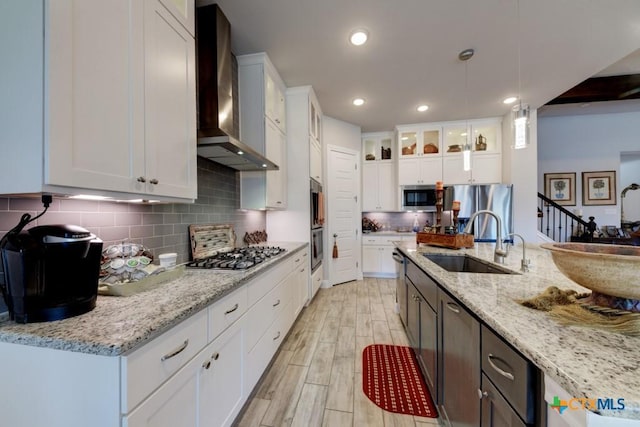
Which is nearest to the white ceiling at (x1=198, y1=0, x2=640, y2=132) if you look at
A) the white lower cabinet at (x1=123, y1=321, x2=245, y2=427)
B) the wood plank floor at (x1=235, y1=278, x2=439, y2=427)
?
the white lower cabinet at (x1=123, y1=321, x2=245, y2=427)

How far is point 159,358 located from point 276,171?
88.2 inches

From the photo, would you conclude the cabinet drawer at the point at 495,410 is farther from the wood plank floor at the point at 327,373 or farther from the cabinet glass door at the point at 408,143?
the cabinet glass door at the point at 408,143

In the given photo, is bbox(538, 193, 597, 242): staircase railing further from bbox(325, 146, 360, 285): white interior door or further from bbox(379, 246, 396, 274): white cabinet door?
bbox(325, 146, 360, 285): white interior door

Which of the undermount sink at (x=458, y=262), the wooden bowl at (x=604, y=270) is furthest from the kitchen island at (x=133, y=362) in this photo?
the undermount sink at (x=458, y=262)

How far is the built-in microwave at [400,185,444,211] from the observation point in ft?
15.0

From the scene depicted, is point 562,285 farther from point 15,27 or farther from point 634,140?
point 634,140

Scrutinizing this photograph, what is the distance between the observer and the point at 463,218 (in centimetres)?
432

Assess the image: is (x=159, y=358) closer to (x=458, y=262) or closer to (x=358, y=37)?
(x=458, y=262)

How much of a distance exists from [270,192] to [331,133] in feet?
6.75

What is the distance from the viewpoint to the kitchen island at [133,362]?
0.73 meters

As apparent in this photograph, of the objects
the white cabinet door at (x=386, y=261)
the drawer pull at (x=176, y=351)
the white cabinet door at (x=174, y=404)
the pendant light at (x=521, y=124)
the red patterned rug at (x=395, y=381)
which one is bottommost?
the red patterned rug at (x=395, y=381)

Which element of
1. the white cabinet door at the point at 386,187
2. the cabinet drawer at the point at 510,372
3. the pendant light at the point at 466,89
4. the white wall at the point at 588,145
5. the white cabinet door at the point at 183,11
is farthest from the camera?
the white cabinet door at the point at 386,187

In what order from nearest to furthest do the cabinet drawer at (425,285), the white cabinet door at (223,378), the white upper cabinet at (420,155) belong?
the white cabinet door at (223,378)
the cabinet drawer at (425,285)
the white upper cabinet at (420,155)

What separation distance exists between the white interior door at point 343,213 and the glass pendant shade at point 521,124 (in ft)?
8.54
